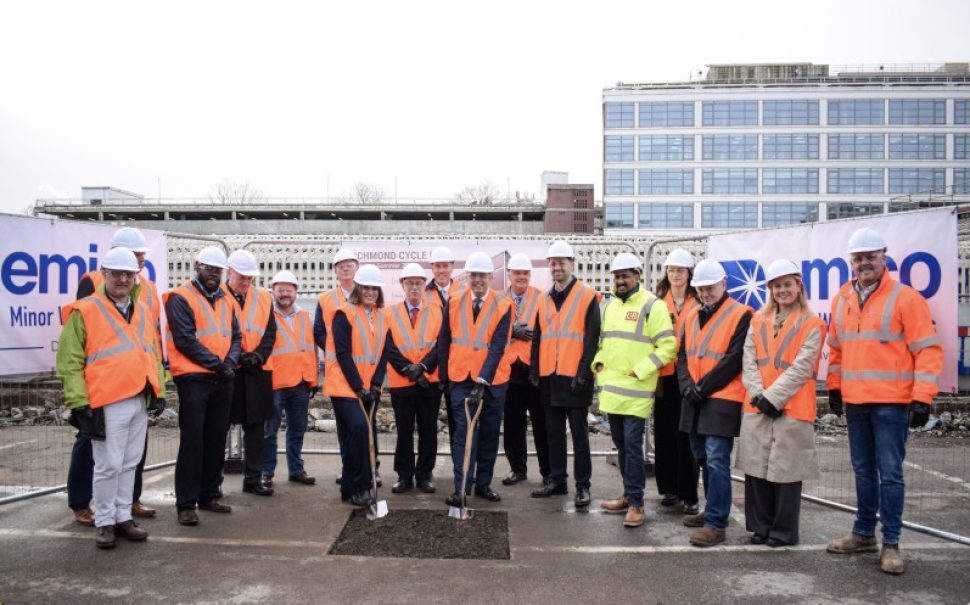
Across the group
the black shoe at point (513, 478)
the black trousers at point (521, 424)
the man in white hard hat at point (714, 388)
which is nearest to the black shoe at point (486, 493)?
the black shoe at point (513, 478)

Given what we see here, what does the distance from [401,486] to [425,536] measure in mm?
1412

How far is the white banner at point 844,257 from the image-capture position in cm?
584

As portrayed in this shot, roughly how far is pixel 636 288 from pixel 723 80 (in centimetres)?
6375

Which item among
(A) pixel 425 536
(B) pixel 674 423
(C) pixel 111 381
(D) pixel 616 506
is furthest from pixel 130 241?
(B) pixel 674 423

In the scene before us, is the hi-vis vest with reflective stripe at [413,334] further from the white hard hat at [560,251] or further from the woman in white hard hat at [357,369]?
the white hard hat at [560,251]

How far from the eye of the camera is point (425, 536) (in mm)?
5457

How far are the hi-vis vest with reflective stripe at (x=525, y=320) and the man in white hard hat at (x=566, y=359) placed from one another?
30 cm

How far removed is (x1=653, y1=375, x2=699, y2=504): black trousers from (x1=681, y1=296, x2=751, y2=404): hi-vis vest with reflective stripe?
676mm

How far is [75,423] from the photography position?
200 inches

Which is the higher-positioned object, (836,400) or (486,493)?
(836,400)

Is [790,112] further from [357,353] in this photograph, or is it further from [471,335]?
[357,353]

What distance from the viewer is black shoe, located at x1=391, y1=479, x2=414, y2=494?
22.3 ft

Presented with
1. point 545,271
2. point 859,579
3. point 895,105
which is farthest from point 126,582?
point 895,105

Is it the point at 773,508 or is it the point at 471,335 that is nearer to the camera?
the point at 773,508
